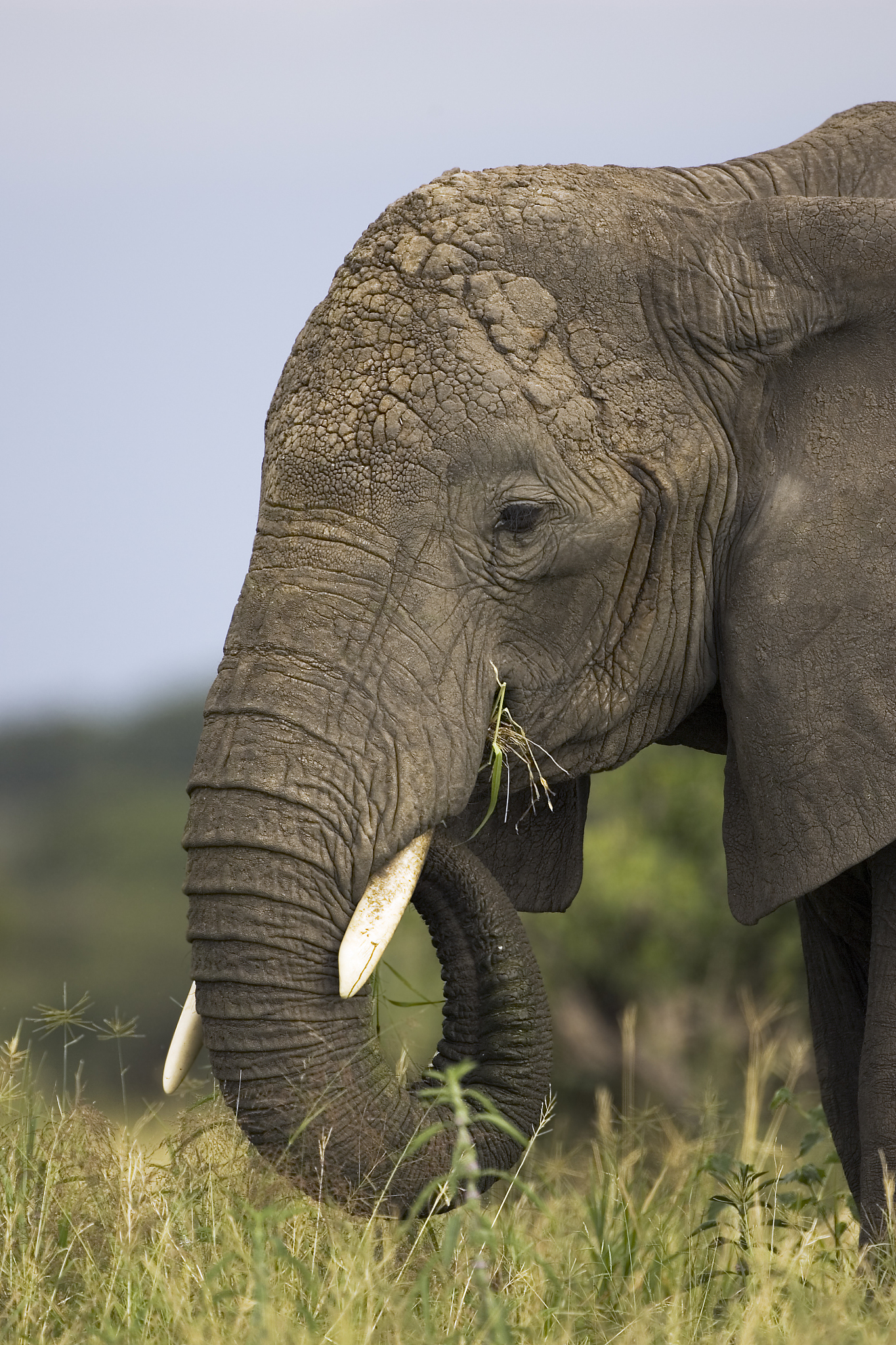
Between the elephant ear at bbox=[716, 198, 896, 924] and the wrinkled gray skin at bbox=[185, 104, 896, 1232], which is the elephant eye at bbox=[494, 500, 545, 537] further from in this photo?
the elephant ear at bbox=[716, 198, 896, 924]

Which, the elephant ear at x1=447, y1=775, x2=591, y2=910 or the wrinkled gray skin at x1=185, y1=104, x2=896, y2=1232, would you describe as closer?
the wrinkled gray skin at x1=185, y1=104, x2=896, y2=1232

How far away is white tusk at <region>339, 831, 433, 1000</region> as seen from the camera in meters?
3.67

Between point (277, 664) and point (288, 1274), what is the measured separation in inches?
50.2

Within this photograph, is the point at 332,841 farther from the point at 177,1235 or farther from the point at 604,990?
the point at 604,990

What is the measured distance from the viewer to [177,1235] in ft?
13.6

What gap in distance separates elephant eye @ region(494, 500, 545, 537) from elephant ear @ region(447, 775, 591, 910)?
106 centimetres

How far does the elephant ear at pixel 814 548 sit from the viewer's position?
4.00 m

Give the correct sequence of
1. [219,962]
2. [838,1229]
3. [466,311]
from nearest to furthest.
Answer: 1. [219,962]
2. [466,311]
3. [838,1229]

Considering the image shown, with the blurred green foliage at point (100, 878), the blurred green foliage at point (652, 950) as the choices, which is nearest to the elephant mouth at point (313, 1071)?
the blurred green foliage at point (652, 950)

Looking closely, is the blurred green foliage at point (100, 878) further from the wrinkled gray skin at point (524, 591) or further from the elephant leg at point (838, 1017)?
the wrinkled gray skin at point (524, 591)

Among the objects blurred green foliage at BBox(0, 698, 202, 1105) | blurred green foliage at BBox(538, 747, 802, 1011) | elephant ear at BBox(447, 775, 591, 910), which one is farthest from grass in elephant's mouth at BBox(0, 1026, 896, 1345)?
blurred green foliage at BBox(0, 698, 202, 1105)

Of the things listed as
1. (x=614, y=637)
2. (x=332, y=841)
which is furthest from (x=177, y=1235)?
(x=614, y=637)

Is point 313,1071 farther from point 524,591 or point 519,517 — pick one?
point 519,517

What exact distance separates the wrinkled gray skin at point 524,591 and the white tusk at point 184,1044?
0.56 ft
